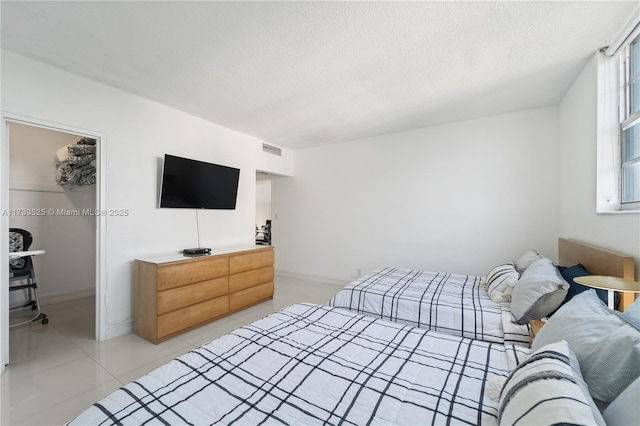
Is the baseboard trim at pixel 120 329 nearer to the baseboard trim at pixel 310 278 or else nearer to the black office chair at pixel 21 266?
the black office chair at pixel 21 266

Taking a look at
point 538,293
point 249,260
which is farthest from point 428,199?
point 249,260

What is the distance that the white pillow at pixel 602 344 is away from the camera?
78cm

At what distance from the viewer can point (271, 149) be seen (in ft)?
14.9

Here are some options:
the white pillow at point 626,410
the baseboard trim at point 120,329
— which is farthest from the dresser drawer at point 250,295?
the white pillow at point 626,410

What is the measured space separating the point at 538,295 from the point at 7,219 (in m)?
4.01

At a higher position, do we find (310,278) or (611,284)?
(611,284)

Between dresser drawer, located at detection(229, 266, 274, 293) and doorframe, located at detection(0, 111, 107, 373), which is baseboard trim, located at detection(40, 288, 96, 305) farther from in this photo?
dresser drawer, located at detection(229, 266, 274, 293)

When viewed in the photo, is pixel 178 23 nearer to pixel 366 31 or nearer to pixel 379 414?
pixel 366 31

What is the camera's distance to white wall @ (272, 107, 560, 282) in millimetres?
3143

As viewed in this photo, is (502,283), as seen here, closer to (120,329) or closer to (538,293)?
(538,293)

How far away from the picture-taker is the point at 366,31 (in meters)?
1.79

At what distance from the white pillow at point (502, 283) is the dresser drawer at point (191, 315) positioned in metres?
2.81

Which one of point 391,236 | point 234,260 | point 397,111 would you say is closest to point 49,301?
point 234,260

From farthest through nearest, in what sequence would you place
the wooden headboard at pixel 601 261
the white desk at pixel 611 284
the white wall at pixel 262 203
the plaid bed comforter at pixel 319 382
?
the white wall at pixel 262 203, the wooden headboard at pixel 601 261, the white desk at pixel 611 284, the plaid bed comforter at pixel 319 382
